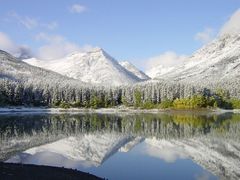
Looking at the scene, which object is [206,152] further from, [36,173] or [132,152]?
[36,173]

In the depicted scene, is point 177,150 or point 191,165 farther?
point 177,150

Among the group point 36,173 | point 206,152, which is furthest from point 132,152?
point 36,173

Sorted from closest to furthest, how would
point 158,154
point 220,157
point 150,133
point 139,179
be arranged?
1. point 139,179
2. point 220,157
3. point 158,154
4. point 150,133

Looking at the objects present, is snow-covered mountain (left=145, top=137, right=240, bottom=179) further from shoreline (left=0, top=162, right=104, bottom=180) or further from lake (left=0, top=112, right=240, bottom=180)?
shoreline (left=0, top=162, right=104, bottom=180)

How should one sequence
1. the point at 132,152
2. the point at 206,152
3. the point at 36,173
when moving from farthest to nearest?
1. the point at 132,152
2. the point at 206,152
3. the point at 36,173

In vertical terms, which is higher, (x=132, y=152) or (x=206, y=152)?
(x=206, y=152)

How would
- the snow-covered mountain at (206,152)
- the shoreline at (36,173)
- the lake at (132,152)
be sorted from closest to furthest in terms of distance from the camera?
the shoreline at (36,173) < the lake at (132,152) < the snow-covered mountain at (206,152)

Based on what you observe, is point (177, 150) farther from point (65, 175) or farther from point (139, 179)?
point (65, 175)

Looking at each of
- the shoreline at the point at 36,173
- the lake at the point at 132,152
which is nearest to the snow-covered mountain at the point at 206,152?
the lake at the point at 132,152

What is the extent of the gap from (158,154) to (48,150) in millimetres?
17536

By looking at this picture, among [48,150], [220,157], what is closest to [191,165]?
[220,157]

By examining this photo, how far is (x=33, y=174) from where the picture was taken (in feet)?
146

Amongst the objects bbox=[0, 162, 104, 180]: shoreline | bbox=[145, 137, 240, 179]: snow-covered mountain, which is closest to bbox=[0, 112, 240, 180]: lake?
bbox=[145, 137, 240, 179]: snow-covered mountain

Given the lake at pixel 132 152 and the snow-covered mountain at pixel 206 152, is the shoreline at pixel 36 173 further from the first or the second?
the snow-covered mountain at pixel 206 152
